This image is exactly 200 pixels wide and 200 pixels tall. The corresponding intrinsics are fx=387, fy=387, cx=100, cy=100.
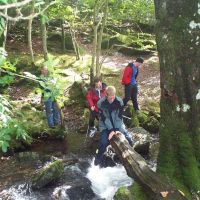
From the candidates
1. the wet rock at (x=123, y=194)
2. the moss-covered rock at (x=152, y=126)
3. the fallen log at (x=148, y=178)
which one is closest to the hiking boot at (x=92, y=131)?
the moss-covered rock at (x=152, y=126)

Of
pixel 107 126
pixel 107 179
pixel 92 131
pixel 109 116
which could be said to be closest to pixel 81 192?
pixel 107 179

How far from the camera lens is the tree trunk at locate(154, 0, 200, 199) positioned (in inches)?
237

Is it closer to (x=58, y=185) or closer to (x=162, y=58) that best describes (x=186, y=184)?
(x=162, y=58)

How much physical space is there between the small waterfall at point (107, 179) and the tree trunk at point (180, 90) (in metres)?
2.19

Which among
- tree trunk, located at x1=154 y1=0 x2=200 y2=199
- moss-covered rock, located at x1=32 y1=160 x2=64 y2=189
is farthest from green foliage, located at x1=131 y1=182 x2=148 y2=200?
moss-covered rock, located at x1=32 y1=160 x2=64 y2=189

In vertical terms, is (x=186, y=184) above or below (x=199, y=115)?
below

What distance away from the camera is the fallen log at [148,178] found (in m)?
6.11

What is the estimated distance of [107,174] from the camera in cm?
938

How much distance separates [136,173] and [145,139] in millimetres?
3780

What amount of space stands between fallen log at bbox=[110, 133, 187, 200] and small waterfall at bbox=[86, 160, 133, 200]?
4.35 feet

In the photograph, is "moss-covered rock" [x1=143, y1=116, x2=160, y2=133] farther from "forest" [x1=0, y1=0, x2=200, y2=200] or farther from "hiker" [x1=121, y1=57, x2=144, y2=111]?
"hiker" [x1=121, y1=57, x2=144, y2=111]

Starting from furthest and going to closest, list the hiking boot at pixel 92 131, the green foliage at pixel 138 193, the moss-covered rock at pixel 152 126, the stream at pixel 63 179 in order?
the moss-covered rock at pixel 152 126 < the hiking boot at pixel 92 131 < the stream at pixel 63 179 < the green foliage at pixel 138 193

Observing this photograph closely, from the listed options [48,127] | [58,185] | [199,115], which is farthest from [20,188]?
[199,115]

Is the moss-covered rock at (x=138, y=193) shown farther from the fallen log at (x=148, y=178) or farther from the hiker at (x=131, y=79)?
the hiker at (x=131, y=79)
